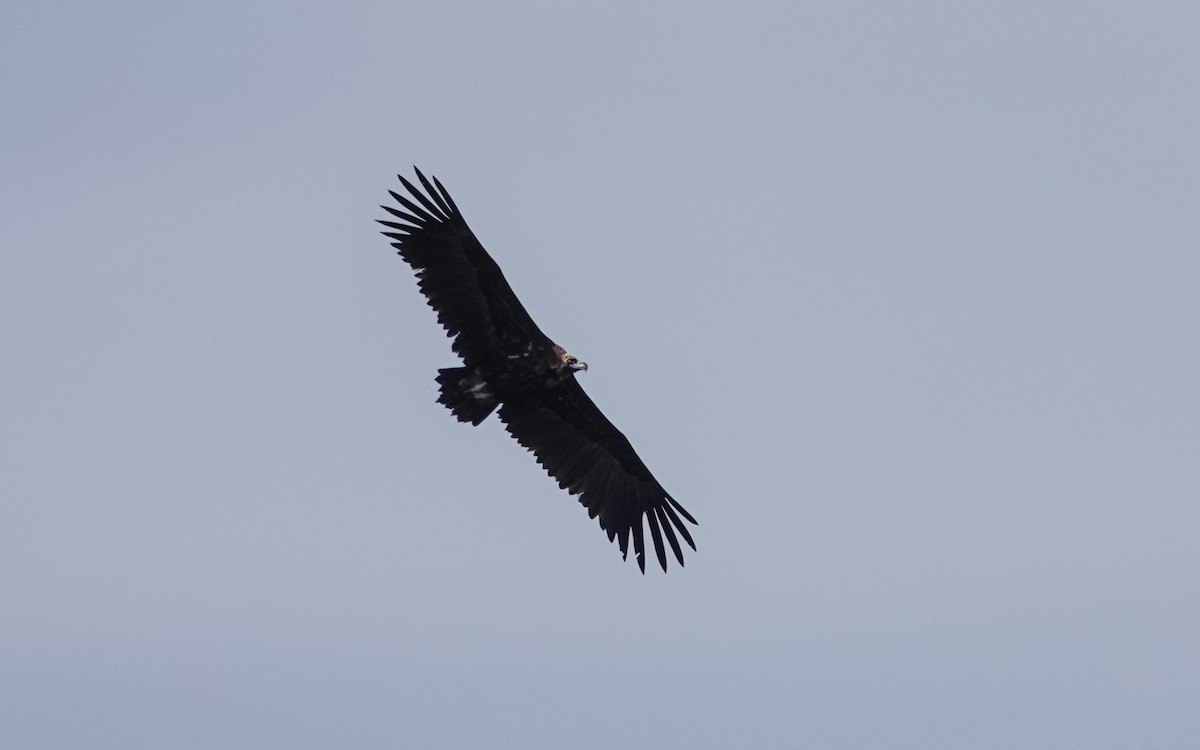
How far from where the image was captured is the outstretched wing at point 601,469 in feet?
119

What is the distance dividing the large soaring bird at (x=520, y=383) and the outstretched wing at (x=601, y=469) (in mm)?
19

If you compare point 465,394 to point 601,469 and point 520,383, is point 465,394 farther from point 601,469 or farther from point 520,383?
point 601,469

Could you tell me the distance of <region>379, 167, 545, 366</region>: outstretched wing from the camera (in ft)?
110

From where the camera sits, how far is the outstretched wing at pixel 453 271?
33.6 meters

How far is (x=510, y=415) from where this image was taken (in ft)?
118

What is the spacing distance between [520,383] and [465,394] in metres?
1.15

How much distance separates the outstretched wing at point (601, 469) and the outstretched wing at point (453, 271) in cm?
267

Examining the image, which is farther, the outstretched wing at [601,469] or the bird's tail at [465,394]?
the outstretched wing at [601,469]

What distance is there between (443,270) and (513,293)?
131cm

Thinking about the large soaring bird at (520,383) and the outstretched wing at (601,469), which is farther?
the outstretched wing at (601,469)

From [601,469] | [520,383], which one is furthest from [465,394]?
[601,469]

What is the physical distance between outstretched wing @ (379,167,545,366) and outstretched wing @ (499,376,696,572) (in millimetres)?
2674

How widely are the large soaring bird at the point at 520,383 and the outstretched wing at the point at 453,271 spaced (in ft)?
0.06

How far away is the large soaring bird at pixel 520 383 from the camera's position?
3369cm
